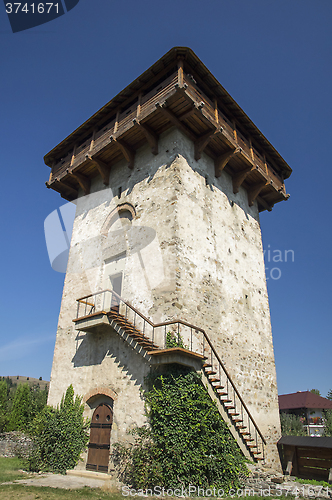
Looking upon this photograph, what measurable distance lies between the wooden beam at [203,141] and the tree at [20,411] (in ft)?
52.5

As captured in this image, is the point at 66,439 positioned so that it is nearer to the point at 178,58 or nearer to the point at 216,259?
the point at 216,259

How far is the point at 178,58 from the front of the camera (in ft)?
38.3

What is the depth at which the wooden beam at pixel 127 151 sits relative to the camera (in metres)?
12.9

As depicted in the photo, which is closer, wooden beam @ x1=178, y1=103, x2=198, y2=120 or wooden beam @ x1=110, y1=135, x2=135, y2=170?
wooden beam @ x1=178, y1=103, x2=198, y2=120

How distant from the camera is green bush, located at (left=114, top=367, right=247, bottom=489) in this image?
7.86 metres

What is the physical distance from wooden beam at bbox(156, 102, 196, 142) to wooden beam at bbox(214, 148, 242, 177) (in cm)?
142

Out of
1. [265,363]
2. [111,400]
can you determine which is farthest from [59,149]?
[265,363]

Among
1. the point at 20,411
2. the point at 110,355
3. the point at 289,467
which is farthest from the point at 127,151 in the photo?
the point at 20,411

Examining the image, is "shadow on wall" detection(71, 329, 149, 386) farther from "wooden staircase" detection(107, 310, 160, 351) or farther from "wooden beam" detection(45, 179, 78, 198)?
"wooden beam" detection(45, 179, 78, 198)

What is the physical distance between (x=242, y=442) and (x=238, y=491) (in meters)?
1.18

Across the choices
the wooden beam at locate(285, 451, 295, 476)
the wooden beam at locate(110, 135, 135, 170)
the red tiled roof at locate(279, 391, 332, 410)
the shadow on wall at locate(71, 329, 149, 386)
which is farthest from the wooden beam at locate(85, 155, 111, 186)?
the red tiled roof at locate(279, 391, 332, 410)

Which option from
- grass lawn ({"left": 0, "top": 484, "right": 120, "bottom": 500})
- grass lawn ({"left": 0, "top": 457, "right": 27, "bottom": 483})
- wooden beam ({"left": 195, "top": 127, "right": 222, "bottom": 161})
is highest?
wooden beam ({"left": 195, "top": 127, "right": 222, "bottom": 161})

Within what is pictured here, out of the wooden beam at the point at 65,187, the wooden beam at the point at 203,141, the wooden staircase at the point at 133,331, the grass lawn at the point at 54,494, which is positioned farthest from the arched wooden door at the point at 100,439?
the wooden beam at the point at 65,187

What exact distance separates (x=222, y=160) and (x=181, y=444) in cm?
992
